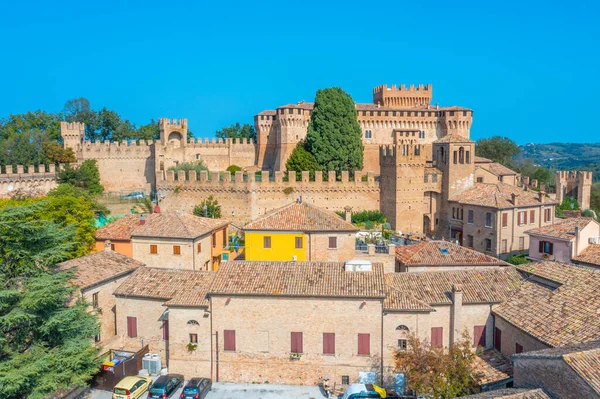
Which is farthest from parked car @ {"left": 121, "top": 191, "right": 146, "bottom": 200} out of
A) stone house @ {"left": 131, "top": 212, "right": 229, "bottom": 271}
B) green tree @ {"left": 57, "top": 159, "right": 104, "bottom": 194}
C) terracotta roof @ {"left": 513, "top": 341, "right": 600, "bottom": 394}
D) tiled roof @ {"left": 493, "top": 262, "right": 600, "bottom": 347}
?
terracotta roof @ {"left": 513, "top": 341, "right": 600, "bottom": 394}

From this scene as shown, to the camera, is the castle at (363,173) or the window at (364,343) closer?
the window at (364,343)

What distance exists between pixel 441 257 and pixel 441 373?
11.3 metres

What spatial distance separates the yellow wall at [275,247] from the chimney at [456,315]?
30.0 ft

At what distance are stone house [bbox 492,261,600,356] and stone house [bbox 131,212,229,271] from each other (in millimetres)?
15081

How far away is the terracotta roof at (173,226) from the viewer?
29219 mm

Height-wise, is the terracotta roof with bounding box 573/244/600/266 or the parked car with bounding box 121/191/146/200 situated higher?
the parked car with bounding box 121/191/146/200

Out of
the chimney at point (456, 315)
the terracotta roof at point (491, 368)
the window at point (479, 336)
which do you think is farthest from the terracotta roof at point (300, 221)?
the terracotta roof at point (491, 368)

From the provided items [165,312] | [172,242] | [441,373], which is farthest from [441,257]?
[165,312]

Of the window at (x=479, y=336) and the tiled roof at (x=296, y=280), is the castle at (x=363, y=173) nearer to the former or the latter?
the window at (x=479, y=336)

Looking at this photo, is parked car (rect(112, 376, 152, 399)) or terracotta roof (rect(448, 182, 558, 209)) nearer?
parked car (rect(112, 376, 152, 399))

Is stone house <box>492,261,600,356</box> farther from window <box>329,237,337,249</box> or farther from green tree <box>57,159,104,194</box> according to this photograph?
green tree <box>57,159,104,194</box>

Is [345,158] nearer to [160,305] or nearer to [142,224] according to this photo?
[142,224]

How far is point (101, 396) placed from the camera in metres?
21.7

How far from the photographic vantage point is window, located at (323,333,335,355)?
72.3 ft
